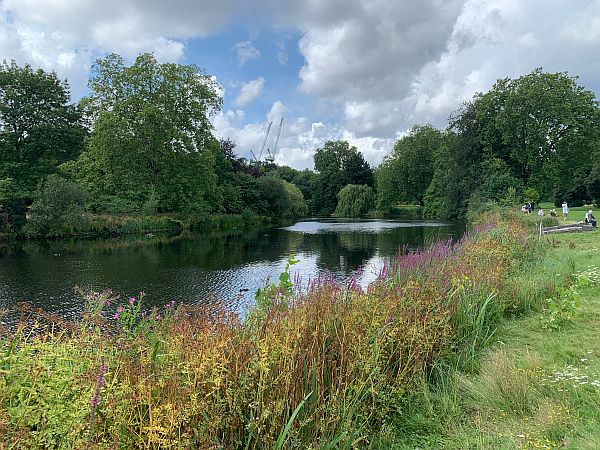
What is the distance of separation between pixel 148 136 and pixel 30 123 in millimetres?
10765

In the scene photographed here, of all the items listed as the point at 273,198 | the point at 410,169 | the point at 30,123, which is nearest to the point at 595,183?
the point at 410,169

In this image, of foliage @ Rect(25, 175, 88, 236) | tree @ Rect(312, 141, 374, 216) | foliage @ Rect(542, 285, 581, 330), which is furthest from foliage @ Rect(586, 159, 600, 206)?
tree @ Rect(312, 141, 374, 216)

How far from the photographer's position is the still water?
41.0ft

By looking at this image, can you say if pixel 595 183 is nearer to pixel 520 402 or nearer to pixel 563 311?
pixel 563 311

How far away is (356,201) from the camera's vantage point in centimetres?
7788

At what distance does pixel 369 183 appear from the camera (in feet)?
314

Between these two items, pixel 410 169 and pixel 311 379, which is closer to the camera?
pixel 311 379

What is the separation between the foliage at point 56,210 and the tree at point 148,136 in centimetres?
590

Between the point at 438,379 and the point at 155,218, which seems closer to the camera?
the point at 438,379

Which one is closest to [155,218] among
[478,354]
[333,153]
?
[478,354]

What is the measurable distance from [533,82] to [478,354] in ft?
171

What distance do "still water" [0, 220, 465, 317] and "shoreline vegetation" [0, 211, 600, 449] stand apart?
291 cm

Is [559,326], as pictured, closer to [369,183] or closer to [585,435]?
[585,435]

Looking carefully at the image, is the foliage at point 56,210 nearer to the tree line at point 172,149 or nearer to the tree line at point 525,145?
the tree line at point 172,149
